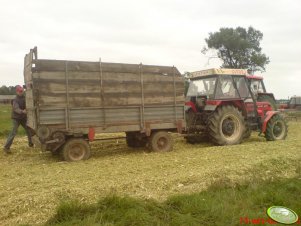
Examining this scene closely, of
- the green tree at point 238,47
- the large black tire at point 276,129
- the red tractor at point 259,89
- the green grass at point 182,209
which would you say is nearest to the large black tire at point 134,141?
the large black tire at point 276,129

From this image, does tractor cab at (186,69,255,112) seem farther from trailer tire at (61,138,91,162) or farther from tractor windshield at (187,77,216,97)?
trailer tire at (61,138,91,162)

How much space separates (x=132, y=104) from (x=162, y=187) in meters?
3.62

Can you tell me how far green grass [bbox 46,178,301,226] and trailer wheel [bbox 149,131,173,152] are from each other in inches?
160

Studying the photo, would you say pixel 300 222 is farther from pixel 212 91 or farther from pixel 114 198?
pixel 212 91

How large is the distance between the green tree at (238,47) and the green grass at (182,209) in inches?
1668

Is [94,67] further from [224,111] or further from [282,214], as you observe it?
[282,214]

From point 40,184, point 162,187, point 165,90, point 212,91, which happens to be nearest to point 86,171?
point 40,184

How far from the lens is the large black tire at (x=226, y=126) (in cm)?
1092

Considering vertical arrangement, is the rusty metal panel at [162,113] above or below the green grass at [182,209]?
above

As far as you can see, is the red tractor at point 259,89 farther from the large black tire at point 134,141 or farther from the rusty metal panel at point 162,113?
the large black tire at point 134,141

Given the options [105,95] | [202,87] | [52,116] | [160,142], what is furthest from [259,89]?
[52,116]

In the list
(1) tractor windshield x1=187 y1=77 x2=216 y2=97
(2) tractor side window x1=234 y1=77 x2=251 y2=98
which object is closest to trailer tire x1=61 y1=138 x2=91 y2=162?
(1) tractor windshield x1=187 y1=77 x2=216 y2=97

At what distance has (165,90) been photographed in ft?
31.9

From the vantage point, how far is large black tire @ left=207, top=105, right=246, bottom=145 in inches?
430
